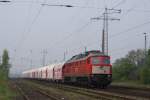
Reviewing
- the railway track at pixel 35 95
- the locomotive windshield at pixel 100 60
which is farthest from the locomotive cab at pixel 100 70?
A: the railway track at pixel 35 95

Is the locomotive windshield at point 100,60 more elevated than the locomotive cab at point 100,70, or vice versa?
the locomotive windshield at point 100,60

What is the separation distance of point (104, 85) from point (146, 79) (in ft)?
50.1

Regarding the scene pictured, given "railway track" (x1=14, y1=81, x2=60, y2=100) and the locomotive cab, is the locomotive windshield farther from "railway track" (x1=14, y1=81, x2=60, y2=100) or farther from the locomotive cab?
"railway track" (x1=14, y1=81, x2=60, y2=100)

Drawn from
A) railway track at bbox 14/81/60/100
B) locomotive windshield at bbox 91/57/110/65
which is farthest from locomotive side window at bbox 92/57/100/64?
railway track at bbox 14/81/60/100

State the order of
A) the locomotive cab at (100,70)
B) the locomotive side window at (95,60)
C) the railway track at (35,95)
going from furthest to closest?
the locomotive side window at (95,60)
the locomotive cab at (100,70)
the railway track at (35,95)

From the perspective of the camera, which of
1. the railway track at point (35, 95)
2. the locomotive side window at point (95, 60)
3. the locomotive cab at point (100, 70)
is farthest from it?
the locomotive side window at point (95, 60)

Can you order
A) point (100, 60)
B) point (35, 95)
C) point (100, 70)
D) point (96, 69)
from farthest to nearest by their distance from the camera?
1. point (100, 60)
2. point (100, 70)
3. point (96, 69)
4. point (35, 95)

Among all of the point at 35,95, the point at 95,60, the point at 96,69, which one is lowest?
the point at 35,95

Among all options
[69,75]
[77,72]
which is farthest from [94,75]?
[69,75]

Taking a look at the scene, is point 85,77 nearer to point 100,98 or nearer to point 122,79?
point 100,98

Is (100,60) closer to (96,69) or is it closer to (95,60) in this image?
(95,60)

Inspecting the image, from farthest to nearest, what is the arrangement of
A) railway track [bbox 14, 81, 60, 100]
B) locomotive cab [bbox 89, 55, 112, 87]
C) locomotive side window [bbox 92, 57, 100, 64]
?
locomotive side window [bbox 92, 57, 100, 64] → locomotive cab [bbox 89, 55, 112, 87] → railway track [bbox 14, 81, 60, 100]

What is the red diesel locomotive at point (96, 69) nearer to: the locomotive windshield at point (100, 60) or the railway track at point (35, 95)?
the locomotive windshield at point (100, 60)

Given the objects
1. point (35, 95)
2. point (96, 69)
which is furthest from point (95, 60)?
point (35, 95)
